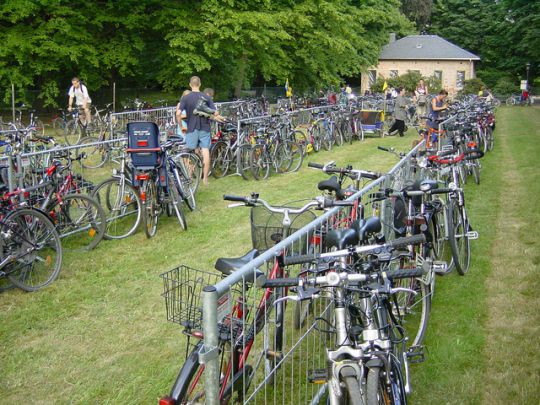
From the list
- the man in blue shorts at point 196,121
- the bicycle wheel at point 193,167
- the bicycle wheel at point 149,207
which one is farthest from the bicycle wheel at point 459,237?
the man in blue shorts at point 196,121

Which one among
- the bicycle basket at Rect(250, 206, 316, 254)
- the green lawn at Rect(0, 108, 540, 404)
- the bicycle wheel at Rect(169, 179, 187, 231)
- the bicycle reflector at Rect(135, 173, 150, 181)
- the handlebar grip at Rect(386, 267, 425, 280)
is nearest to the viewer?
the handlebar grip at Rect(386, 267, 425, 280)

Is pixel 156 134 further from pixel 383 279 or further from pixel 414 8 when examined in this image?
pixel 414 8

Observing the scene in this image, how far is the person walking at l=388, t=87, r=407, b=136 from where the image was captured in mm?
17375

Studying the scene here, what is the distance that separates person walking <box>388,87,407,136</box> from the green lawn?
1002cm

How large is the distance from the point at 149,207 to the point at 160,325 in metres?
2.60

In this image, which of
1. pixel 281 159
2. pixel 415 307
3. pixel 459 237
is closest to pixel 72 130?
pixel 281 159

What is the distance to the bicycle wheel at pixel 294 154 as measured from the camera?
11742mm

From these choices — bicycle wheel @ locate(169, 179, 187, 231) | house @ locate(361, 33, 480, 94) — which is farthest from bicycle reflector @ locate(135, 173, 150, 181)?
house @ locate(361, 33, 480, 94)

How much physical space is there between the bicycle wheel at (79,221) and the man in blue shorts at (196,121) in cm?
314

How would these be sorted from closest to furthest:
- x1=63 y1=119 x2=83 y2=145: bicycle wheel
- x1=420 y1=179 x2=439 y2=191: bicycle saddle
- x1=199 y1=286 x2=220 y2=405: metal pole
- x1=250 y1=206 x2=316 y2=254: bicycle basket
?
x1=199 y1=286 x2=220 y2=405: metal pole < x1=250 y1=206 x2=316 y2=254: bicycle basket < x1=420 y1=179 x2=439 y2=191: bicycle saddle < x1=63 y1=119 x2=83 y2=145: bicycle wheel

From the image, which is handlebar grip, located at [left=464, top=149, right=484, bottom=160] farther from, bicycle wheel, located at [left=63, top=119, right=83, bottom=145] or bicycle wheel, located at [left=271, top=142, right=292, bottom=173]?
bicycle wheel, located at [left=63, top=119, right=83, bottom=145]

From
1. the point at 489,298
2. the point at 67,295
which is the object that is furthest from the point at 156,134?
the point at 489,298

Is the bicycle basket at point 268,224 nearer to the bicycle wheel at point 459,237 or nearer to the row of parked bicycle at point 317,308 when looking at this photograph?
the row of parked bicycle at point 317,308

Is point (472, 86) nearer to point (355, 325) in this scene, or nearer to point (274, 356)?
point (274, 356)
